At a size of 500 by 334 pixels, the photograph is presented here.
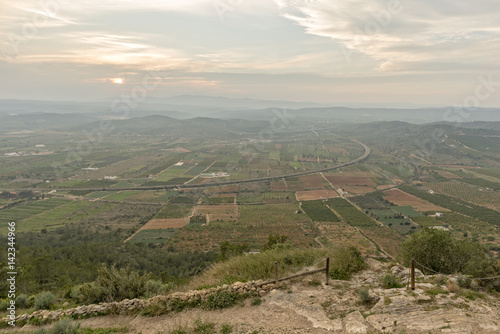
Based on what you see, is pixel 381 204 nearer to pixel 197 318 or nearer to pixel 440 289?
pixel 440 289

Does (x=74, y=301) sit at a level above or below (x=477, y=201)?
above

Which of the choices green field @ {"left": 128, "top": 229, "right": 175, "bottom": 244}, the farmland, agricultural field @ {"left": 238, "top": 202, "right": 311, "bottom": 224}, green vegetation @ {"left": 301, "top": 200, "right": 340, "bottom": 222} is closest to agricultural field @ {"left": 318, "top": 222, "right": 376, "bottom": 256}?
the farmland

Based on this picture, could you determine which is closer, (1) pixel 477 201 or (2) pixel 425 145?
(1) pixel 477 201

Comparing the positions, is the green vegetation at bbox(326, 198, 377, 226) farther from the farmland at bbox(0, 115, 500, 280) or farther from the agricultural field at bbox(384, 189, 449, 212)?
the agricultural field at bbox(384, 189, 449, 212)

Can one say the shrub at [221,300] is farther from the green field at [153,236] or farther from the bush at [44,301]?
the green field at [153,236]

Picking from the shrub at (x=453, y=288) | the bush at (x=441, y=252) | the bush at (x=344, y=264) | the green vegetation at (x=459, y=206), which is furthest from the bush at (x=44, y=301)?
the green vegetation at (x=459, y=206)

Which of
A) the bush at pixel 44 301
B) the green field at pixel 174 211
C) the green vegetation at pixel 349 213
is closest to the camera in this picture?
the bush at pixel 44 301

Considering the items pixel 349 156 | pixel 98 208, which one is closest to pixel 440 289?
pixel 98 208
